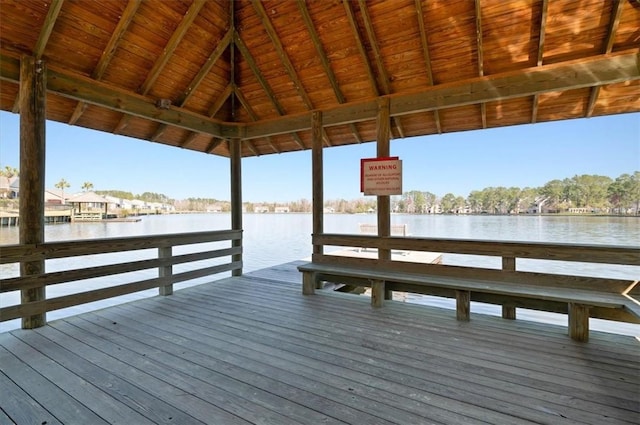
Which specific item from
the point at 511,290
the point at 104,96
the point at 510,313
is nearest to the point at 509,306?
the point at 510,313

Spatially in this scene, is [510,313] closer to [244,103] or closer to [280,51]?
[280,51]

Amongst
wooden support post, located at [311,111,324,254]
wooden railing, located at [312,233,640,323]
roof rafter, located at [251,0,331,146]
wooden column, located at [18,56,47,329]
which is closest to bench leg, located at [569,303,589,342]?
wooden railing, located at [312,233,640,323]

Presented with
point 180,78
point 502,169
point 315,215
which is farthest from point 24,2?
point 502,169

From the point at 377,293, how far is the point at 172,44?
432cm

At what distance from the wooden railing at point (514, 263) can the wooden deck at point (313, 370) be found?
275 millimetres

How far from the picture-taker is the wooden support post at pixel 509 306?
3375mm

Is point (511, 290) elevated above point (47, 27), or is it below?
below

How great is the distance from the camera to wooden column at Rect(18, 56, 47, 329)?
317 cm

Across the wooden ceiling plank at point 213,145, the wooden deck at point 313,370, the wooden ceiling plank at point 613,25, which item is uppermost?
the wooden ceiling plank at point 613,25

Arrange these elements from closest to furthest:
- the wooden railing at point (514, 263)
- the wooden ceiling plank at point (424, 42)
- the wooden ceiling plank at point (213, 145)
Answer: the wooden railing at point (514, 263), the wooden ceiling plank at point (424, 42), the wooden ceiling plank at point (213, 145)

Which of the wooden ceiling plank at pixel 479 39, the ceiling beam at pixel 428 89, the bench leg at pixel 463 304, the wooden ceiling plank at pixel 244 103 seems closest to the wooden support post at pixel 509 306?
the bench leg at pixel 463 304

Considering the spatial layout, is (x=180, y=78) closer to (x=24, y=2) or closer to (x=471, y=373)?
(x=24, y=2)

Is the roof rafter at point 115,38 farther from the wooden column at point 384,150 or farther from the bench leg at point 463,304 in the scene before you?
the bench leg at point 463,304

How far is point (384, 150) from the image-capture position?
423cm
